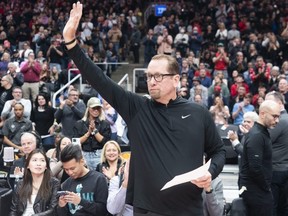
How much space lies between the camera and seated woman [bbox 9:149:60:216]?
227 inches

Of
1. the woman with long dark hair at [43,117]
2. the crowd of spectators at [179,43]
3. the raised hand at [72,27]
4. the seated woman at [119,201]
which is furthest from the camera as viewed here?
the crowd of spectators at [179,43]

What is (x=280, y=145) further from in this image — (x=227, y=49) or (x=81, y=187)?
(x=227, y=49)

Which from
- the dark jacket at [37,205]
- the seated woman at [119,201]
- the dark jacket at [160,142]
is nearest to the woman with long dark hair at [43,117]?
the dark jacket at [37,205]

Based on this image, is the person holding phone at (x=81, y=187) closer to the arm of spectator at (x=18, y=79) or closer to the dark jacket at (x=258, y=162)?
the dark jacket at (x=258, y=162)

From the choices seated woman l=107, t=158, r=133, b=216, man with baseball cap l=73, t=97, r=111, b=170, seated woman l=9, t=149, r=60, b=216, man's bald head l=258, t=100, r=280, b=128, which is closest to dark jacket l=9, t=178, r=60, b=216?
seated woman l=9, t=149, r=60, b=216

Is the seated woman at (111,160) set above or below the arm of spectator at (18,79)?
below

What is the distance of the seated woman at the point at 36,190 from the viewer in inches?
227

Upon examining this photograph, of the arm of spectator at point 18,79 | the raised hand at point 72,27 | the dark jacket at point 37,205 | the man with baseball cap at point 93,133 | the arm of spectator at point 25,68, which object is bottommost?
the dark jacket at point 37,205

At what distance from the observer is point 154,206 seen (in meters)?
3.31

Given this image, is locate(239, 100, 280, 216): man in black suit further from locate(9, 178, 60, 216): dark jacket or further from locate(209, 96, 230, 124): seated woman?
locate(209, 96, 230, 124): seated woman

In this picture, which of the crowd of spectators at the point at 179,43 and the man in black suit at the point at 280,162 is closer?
the man in black suit at the point at 280,162

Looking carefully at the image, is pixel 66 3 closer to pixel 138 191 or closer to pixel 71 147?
pixel 71 147

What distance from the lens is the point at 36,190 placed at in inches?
232

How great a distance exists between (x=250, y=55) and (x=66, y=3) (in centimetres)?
969
